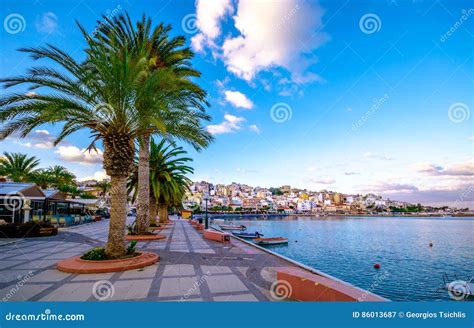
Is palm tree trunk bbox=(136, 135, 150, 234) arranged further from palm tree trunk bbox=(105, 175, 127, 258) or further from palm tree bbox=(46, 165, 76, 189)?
palm tree bbox=(46, 165, 76, 189)

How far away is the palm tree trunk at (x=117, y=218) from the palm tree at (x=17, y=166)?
35910mm

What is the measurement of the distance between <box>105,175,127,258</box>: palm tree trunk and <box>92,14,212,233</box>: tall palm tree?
209cm

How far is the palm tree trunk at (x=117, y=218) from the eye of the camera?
30.6 feet

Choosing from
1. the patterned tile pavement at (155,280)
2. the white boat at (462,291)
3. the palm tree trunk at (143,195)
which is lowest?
the white boat at (462,291)

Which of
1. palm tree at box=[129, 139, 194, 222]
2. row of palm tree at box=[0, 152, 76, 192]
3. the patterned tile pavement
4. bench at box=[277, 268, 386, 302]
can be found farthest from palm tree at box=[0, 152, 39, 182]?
bench at box=[277, 268, 386, 302]

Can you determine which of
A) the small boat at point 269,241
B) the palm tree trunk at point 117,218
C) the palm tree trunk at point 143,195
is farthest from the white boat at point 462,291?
the small boat at point 269,241

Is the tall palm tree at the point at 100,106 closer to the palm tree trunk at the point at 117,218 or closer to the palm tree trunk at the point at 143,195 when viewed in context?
the palm tree trunk at the point at 117,218

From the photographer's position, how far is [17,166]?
37438 millimetres

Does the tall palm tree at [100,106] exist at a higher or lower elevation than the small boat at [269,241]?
higher

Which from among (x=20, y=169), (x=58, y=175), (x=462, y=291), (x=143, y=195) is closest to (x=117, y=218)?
(x=143, y=195)

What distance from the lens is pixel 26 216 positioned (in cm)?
2264

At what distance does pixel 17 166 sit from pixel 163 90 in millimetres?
39303

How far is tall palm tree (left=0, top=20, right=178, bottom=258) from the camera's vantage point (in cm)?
851

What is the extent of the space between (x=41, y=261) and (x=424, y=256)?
3149 centimetres
